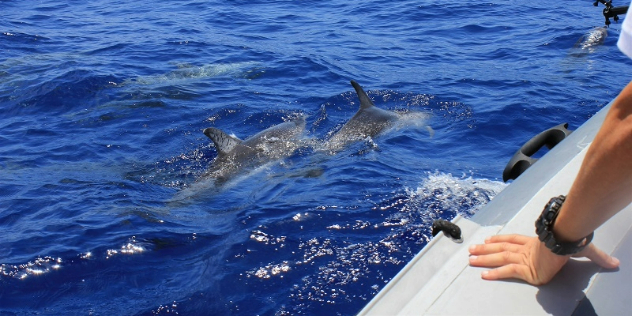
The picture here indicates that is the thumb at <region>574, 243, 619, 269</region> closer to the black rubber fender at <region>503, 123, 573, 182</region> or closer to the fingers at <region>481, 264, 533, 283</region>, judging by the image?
the fingers at <region>481, 264, 533, 283</region>

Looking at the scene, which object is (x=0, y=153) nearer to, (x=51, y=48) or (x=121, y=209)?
(x=121, y=209)

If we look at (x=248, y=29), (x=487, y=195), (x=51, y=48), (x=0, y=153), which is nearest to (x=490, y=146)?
(x=487, y=195)

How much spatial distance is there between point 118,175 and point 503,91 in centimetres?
→ 686

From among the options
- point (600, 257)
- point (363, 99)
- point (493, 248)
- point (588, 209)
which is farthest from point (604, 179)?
point (363, 99)

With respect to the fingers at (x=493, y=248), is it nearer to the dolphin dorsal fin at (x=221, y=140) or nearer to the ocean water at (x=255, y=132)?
the ocean water at (x=255, y=132)

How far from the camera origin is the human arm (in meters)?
1.86

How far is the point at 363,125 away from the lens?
977 cm

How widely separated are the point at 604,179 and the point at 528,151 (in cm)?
253

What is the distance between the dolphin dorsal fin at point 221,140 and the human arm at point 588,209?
6.39 metres

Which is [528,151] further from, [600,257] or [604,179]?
[604,179]

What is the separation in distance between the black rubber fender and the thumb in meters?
1.67

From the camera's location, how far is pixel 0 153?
9297 millimetres

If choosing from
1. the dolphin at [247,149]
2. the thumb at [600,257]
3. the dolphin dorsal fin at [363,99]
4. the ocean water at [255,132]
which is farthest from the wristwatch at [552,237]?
the dolphin dorsal fin at [363,99]

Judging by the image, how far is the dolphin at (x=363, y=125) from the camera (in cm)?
944
